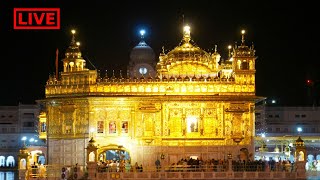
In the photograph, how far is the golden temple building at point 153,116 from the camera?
5075cm

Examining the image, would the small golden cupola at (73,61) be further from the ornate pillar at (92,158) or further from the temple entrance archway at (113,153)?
the ornate pillar at (92,158)

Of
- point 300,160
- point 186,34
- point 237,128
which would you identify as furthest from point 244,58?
point 300,160

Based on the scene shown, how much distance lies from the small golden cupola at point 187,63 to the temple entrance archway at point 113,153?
5.31 meters

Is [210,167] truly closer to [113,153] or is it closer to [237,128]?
[237,128]

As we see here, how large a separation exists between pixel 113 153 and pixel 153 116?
22.6 feet

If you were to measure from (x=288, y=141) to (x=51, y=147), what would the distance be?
16578 millimetres

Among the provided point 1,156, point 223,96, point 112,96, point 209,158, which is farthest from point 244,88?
point 1,156

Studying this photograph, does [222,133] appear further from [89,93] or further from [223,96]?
[89,93]

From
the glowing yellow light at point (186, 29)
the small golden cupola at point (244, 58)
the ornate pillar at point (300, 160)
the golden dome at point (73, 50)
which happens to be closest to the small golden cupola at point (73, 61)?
the golden dome at point (73, 50)

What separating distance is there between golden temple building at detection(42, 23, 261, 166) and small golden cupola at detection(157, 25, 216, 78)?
0.76 metres

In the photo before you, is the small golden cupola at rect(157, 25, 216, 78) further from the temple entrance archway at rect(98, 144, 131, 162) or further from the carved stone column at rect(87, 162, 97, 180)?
the carved stone column at rect(87, 162, 97, 180)

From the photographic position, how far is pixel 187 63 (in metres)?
53.0

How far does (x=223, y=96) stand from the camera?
5122 centimetres

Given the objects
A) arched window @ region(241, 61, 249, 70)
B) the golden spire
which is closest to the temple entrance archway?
the golden spire
